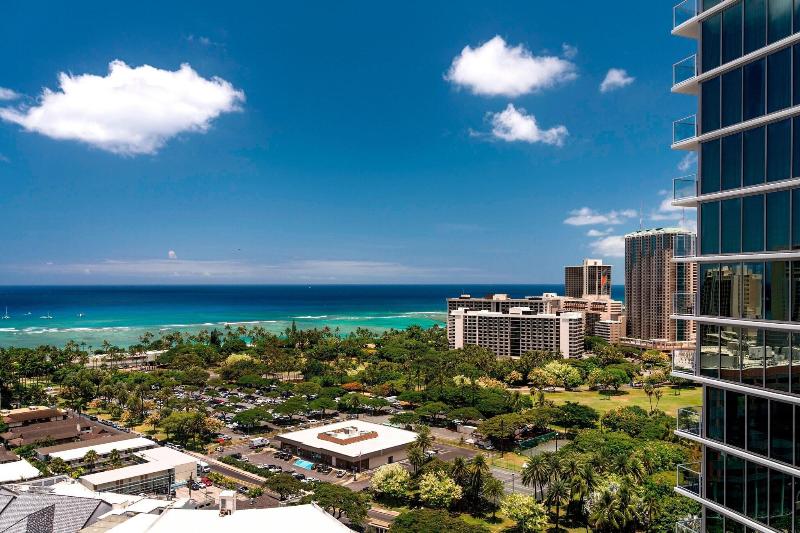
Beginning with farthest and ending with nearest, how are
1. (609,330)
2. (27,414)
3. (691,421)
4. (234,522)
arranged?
(609,330) → (27,414) → (234,522) → (691,421)

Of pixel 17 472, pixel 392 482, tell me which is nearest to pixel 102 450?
pixel 17 472

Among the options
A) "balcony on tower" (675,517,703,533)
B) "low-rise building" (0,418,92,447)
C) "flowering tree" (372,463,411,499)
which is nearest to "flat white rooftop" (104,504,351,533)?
"flowering tree" (372,463,411,499)

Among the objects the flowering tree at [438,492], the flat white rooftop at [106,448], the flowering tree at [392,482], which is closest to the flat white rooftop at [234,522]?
the flowering tree at [438,492]

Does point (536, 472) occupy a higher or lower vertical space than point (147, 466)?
higher

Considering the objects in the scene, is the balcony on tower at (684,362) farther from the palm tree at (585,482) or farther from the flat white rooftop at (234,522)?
the palm tree at (585,482)

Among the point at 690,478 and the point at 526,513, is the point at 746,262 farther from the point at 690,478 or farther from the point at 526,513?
the point at 526,513

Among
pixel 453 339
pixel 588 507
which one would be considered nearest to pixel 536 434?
pixel 588 507
